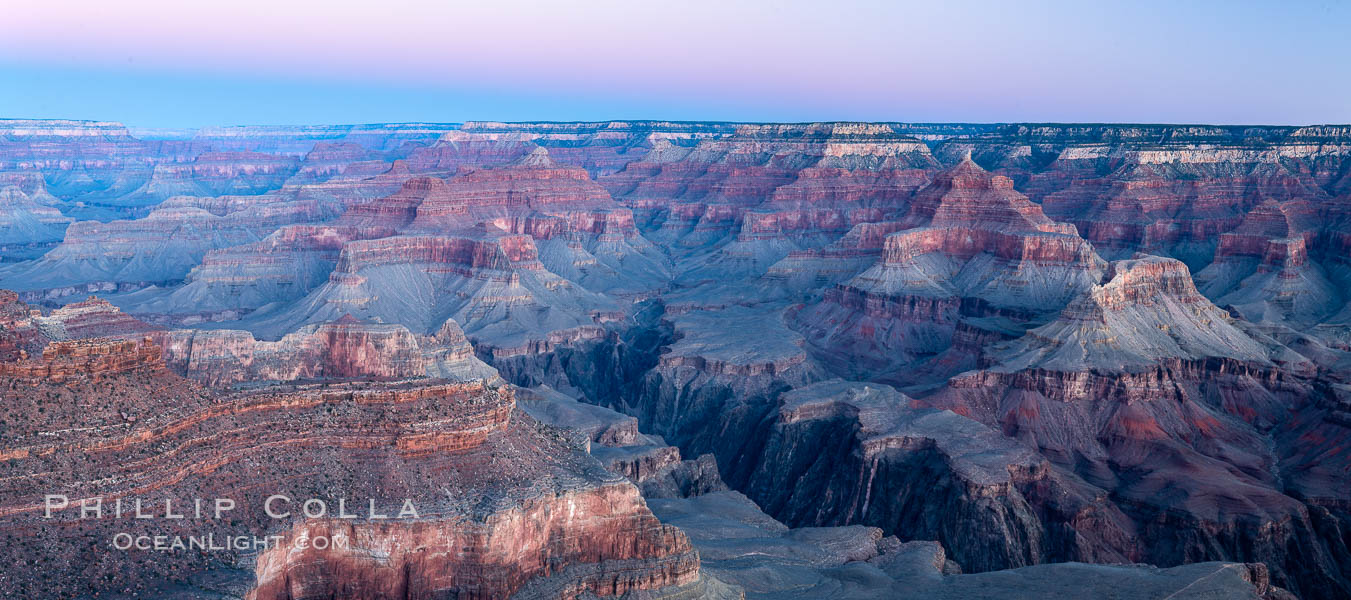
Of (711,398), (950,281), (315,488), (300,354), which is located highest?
→ (315,488)

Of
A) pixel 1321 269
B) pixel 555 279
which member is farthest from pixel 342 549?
pixel 1321 269

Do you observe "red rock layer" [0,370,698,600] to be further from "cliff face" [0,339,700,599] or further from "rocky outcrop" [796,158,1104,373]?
"rocky outcrop" [796,158,1104,373]

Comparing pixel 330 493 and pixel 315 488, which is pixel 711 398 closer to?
pixel 330 493

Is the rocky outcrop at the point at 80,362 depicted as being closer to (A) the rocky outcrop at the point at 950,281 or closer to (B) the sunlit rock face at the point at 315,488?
(B) the sunlit rock face at the point at 315,488

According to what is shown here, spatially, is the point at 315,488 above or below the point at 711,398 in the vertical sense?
above

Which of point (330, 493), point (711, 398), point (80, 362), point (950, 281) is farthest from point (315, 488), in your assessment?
point (950, 281)

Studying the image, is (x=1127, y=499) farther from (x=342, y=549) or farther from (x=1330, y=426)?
(x=342, y=549)


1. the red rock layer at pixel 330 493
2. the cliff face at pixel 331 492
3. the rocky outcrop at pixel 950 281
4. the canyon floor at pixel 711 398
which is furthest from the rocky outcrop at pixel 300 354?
the rocky outcrop at pixel 950 281

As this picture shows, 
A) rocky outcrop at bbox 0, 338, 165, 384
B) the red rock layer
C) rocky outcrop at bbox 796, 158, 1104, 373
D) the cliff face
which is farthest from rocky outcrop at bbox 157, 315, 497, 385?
rocky outcrop at bbox 796, 158, 1104, 373
